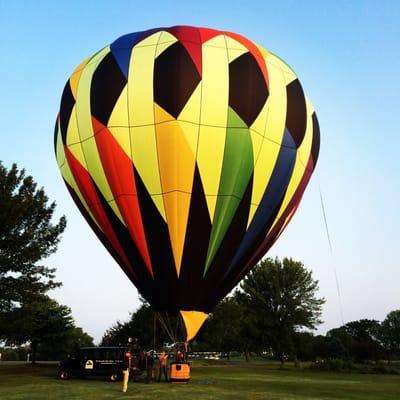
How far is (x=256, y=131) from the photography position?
1767 centimetres

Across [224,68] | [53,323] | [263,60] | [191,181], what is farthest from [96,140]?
[53,323]

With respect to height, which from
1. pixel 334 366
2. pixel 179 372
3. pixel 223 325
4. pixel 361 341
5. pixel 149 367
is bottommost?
pixel 179 372

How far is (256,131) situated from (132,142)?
4.59 metres

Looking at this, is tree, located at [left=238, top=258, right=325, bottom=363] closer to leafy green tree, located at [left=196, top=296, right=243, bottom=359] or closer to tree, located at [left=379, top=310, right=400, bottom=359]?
leafy green tree, located at [left=196, top=296, right=243, bottom=359]

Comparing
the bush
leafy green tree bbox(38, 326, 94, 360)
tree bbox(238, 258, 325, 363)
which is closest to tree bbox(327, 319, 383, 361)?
tree bbox(238, 258, 325, 363)

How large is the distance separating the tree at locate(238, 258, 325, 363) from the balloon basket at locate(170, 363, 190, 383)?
30.6 meters

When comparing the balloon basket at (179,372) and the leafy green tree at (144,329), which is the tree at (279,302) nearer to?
the leafy green tree at (144,329)

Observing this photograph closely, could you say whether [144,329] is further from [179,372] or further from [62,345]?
[179,372]

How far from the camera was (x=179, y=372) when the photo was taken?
1791 cm

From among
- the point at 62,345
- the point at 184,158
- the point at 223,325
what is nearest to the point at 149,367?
the point at 184,158

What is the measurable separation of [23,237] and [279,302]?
30.7 meters

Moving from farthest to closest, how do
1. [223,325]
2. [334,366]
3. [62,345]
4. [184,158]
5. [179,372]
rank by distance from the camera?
[223,325]
[62,345]
[334,366]
[179,372]
[184,158]

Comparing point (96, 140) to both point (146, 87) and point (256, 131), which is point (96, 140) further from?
point (256, 131)

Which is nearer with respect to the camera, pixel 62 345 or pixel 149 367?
pixel 149 367
